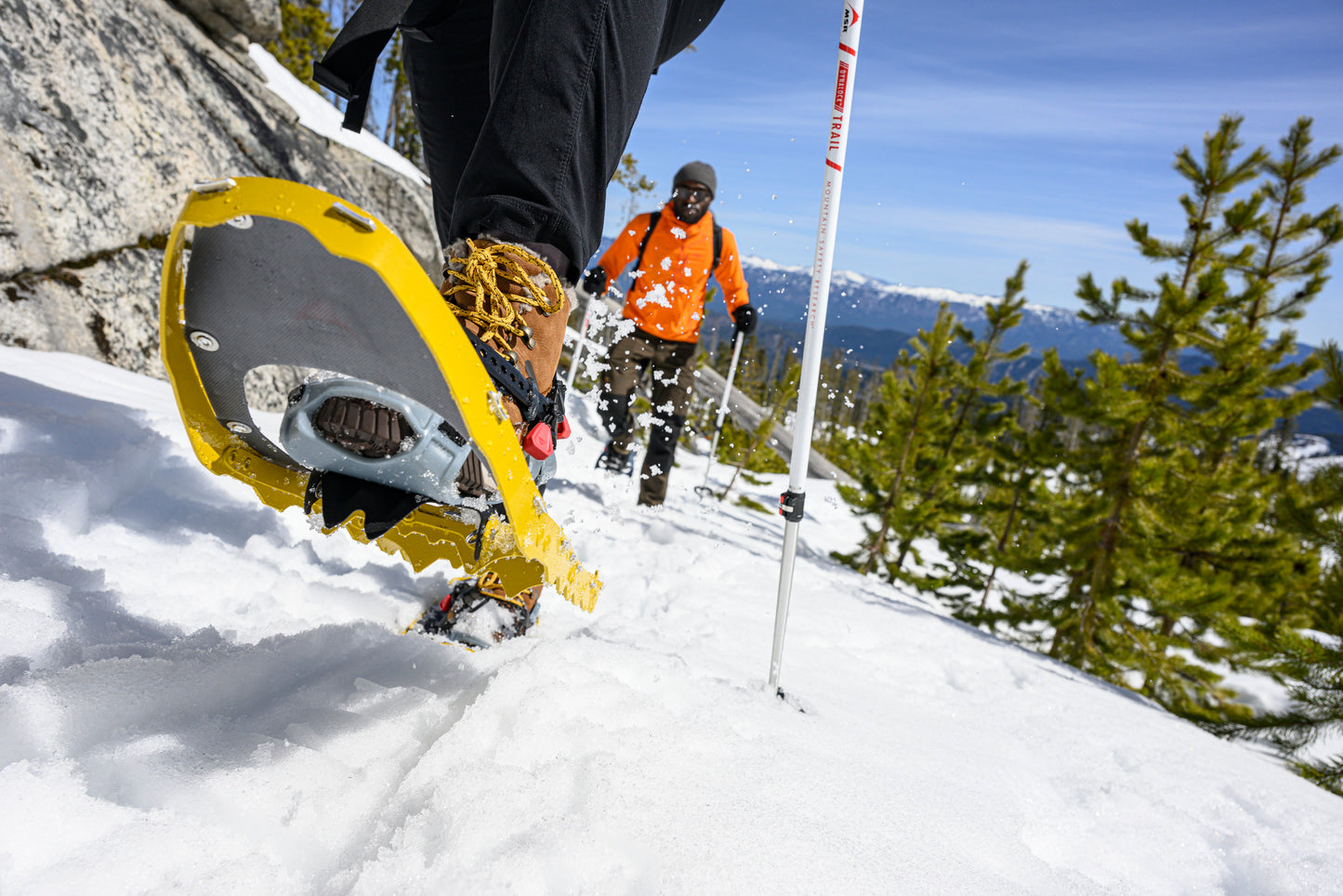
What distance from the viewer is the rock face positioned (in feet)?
7.84

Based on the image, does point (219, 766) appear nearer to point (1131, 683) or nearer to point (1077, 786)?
point (1077, 786)

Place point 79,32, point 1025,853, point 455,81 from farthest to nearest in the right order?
point 79,32 → point 455,81 → point 1025,853

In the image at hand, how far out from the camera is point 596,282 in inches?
185

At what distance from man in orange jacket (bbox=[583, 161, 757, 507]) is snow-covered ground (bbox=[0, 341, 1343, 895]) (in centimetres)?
269

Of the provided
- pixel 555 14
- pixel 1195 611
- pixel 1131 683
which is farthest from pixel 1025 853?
pixel 1131 683

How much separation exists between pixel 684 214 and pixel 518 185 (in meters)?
4.07

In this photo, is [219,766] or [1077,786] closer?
[219,766]

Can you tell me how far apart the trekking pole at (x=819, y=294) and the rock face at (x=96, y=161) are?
2950mm

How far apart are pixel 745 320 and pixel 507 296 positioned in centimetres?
429

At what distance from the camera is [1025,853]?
1.12 metres

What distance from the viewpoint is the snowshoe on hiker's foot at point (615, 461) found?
5.02m

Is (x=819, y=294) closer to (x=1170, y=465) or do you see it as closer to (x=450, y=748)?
(x=450, y=748)

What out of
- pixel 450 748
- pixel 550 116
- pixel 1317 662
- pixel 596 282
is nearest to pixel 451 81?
pixel 550 116

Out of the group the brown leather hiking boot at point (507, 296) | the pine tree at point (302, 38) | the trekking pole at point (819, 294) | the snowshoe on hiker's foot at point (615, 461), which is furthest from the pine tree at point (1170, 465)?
the pine tree at point (302, 38)
